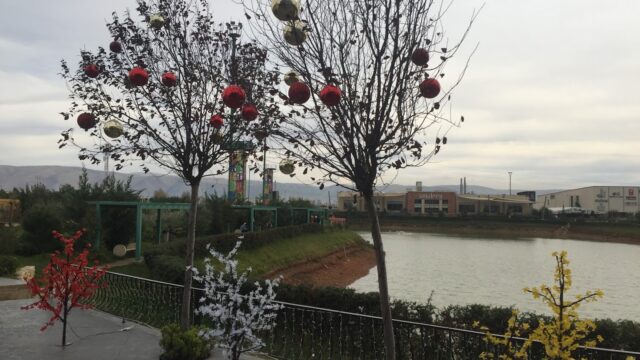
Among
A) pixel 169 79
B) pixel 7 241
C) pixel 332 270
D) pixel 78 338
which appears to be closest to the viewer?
pixel 169 79

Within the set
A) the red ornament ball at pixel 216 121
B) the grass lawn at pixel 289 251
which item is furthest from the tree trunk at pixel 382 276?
the grass lawn at pixel 289 251

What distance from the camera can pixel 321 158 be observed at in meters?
5.52

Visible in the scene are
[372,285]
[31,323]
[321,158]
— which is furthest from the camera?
[372,285]

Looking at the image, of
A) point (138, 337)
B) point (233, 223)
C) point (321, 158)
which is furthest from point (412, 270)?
point (321, 158)

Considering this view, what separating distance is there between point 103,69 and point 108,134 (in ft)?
3.77

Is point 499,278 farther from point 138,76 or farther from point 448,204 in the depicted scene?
point 448,204

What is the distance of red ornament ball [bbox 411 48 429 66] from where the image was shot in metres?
4.92

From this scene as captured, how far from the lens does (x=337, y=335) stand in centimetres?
843

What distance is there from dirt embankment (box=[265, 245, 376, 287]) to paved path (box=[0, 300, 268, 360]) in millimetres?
13474

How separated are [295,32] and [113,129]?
4168 millimetres

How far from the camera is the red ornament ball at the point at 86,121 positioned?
7578 mm

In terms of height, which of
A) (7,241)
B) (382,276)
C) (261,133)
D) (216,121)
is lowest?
(7,241)

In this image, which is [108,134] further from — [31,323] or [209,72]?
[31,323]

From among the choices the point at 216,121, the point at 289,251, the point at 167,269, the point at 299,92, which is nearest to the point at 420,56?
the point at 299,92
